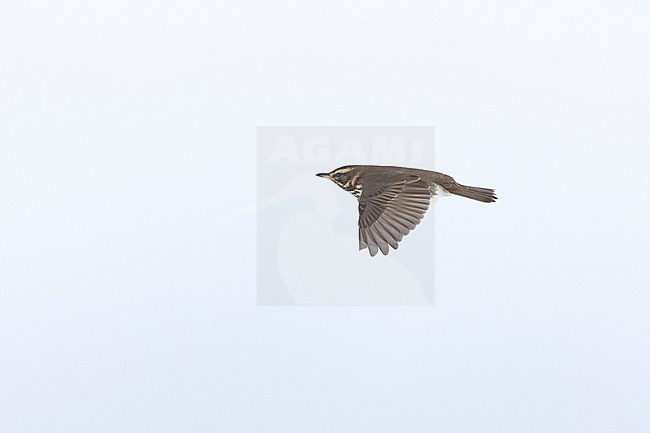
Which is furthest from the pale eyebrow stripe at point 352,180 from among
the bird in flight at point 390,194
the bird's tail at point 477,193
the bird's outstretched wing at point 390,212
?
the bird's tail at point 477,193

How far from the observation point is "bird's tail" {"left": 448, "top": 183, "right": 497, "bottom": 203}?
659 cm

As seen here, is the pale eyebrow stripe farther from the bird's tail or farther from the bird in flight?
the bird's tail

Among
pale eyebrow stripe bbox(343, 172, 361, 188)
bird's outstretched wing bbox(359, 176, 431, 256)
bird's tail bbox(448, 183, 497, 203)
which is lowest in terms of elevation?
bird's outstretched wing bbox(359, 176, 431, 256)

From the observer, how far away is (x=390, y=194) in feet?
20.4

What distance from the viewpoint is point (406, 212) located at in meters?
6.11

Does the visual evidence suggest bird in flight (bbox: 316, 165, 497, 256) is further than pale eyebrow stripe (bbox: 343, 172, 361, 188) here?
No

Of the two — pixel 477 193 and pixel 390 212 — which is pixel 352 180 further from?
pixel 477 193

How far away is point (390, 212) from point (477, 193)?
84cm

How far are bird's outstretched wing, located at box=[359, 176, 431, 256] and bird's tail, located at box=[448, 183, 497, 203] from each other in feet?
1.00

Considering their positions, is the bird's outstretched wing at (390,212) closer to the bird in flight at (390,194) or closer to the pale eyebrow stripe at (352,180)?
the bird in flight at (390,194)

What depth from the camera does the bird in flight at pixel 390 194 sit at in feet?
19.7

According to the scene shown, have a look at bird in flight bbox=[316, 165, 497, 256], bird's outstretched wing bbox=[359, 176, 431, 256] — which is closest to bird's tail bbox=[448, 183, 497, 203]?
bird in flight bbox=[316, 165, 497, 256]

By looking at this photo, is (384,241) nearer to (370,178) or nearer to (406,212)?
(406,212)

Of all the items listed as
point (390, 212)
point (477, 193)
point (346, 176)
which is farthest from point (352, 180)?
point (477, 193)
